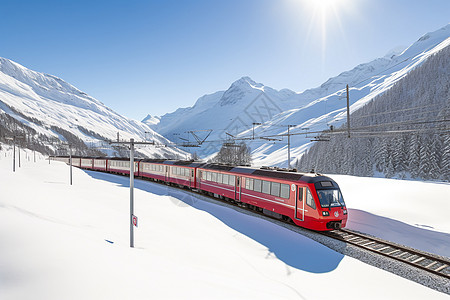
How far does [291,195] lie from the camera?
49.2 feet

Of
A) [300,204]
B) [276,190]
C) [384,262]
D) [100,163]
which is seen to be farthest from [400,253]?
[100,163]

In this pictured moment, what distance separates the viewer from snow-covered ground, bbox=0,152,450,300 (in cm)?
496

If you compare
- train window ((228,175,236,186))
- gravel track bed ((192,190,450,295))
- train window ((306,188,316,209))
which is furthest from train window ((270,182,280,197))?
train window ((228,175,236,186))

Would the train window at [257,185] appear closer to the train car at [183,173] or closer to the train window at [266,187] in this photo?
the train window at [266,187]

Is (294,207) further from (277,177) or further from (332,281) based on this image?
(332,281)

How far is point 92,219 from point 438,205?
2391 centimetres

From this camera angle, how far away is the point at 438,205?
18.4 m

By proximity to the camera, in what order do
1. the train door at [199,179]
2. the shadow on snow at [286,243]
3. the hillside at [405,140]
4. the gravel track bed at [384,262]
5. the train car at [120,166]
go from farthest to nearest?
1. the hillside at [405,140]
2. the train car at [120,166]
3. the train door at [199,179]
4. the shadow on snow at [286,243]
5. the gravel track bed at [384,262]

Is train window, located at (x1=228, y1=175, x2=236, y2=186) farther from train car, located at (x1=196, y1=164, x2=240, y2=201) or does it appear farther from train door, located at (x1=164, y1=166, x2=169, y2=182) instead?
train door, located at (x1=164, y1=166, x2=169, y2=182)

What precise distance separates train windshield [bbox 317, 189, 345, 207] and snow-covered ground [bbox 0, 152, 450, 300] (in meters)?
2.30

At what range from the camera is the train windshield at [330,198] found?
13573 mm

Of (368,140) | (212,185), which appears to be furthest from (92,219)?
(368,140)

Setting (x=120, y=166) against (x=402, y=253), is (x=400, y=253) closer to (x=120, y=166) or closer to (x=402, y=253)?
(x=402, y=253)

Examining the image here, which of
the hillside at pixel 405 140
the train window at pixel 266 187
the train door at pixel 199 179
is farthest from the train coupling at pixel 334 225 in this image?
the train door at pixel 199 179
